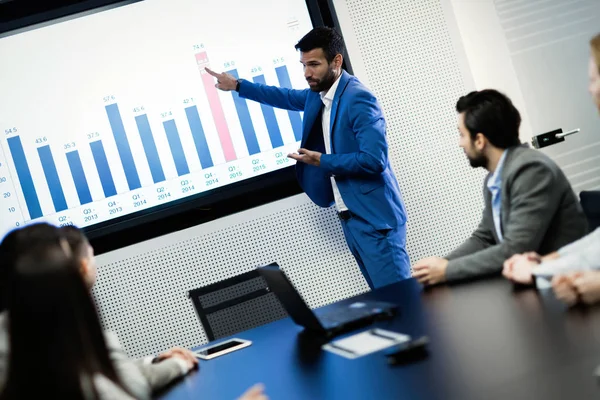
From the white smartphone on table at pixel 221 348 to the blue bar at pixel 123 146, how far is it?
1.84m

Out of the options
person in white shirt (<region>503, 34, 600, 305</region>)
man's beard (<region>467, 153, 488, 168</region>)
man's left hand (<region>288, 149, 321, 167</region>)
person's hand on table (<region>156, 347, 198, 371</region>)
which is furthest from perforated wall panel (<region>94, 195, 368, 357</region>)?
person in white shirt (<region>503, 34, 600, 305</region>)

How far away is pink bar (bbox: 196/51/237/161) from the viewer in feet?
13.9

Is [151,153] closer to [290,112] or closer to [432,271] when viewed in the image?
[290,112]

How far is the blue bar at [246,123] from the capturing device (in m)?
4.28

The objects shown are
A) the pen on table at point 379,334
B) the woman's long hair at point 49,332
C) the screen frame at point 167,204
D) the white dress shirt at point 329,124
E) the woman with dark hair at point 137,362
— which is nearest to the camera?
the woman's long hair at point 49,332

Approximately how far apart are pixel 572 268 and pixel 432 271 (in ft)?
1.92

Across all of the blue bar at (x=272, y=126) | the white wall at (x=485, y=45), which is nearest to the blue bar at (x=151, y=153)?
the blue bar at (x=272, y=126)

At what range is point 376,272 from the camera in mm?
3631

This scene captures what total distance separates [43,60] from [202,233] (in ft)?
4.30

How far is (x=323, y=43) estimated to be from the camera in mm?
3762

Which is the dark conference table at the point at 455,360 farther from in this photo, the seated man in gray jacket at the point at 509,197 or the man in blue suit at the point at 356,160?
the man in blue suit at the point at 356,160

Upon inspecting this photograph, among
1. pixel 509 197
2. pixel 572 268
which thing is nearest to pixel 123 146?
pixel 509 197

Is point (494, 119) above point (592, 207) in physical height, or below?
above

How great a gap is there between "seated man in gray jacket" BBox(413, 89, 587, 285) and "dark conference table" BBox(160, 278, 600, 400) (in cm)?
9
